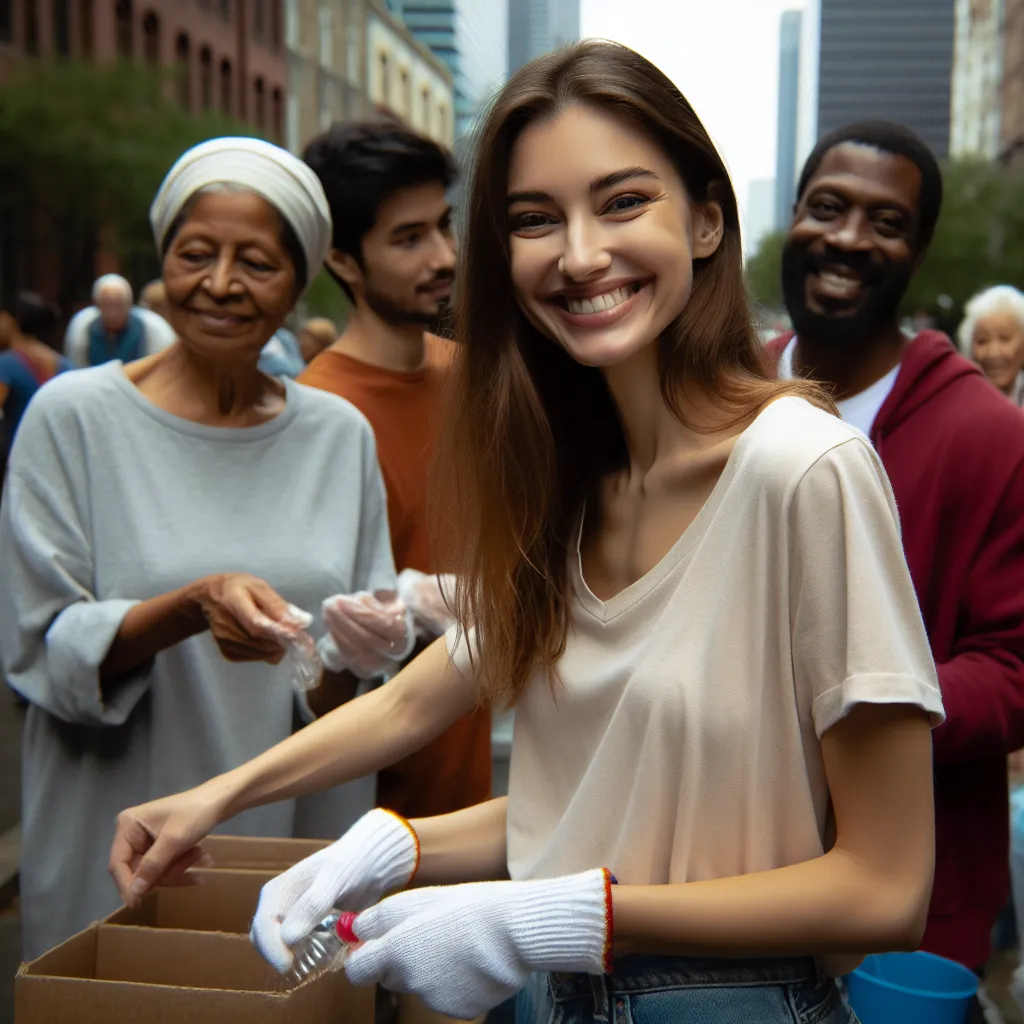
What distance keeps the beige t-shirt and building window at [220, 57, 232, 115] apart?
122ft

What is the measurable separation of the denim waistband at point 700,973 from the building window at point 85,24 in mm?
29267

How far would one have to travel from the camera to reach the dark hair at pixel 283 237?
2.77m

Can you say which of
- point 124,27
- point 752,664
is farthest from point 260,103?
point 752,664

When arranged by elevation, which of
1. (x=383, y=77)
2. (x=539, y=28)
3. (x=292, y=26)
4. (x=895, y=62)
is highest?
(x=895, y=62)

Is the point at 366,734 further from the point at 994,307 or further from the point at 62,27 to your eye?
the point at 62,27

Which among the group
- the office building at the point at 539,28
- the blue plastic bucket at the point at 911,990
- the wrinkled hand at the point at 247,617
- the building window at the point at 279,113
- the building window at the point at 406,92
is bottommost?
the blue plastic bucket at the point at 911,990

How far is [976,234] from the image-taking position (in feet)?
162

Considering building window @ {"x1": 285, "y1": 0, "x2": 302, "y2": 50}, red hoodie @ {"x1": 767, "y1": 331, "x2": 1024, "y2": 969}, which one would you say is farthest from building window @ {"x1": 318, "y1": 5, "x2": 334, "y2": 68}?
red hoodie @ {"x1": 767, "y1": 331, "x2": 1024, "y2": 969}

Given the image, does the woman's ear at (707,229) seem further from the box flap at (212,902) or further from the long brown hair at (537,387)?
the box flap at (212,902)

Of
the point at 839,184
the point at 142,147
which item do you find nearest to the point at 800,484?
the point at 839,184

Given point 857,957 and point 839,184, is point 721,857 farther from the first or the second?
point 839,184

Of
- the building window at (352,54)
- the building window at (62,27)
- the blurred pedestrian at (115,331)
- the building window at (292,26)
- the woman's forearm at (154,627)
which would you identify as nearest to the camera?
the woman's forearm at (154,627)

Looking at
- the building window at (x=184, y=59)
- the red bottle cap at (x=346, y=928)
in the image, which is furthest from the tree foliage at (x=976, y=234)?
the red bottle cap at (x=346, y=928)

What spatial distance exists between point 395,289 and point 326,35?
144 feet
